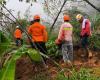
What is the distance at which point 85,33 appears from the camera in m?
13.1

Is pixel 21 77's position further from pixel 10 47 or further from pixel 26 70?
pixel 10 47

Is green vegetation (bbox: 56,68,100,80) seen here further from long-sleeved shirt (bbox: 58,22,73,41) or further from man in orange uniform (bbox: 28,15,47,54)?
long-sleeved shirt (bbox: 58,22,73,41)

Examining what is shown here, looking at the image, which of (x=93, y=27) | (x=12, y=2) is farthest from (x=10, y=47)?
(x=12, y=2)

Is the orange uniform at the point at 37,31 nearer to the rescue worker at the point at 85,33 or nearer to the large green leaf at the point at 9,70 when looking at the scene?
the rescue worker at the point at 85,33

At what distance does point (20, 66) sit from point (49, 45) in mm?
2016

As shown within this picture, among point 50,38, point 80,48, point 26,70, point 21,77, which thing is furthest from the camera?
point 50,38

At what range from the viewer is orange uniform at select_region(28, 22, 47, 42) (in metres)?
→ 11.6

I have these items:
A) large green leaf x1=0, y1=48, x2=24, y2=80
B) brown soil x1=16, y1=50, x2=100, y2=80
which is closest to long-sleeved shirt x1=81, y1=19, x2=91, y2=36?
brown soil x1=16, y1=50, x2=100, y2=80

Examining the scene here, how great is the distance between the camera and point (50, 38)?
1554 cm

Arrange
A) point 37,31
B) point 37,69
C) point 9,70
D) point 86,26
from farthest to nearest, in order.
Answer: point 86,26, point 37,31, point 37,69, point 9,70

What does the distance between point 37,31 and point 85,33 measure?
2.05m

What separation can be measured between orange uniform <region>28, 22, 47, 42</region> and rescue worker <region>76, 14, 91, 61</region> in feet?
5.45

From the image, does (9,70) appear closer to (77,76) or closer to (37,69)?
(77,76)

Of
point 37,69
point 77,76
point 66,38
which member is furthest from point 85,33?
point 77,76
